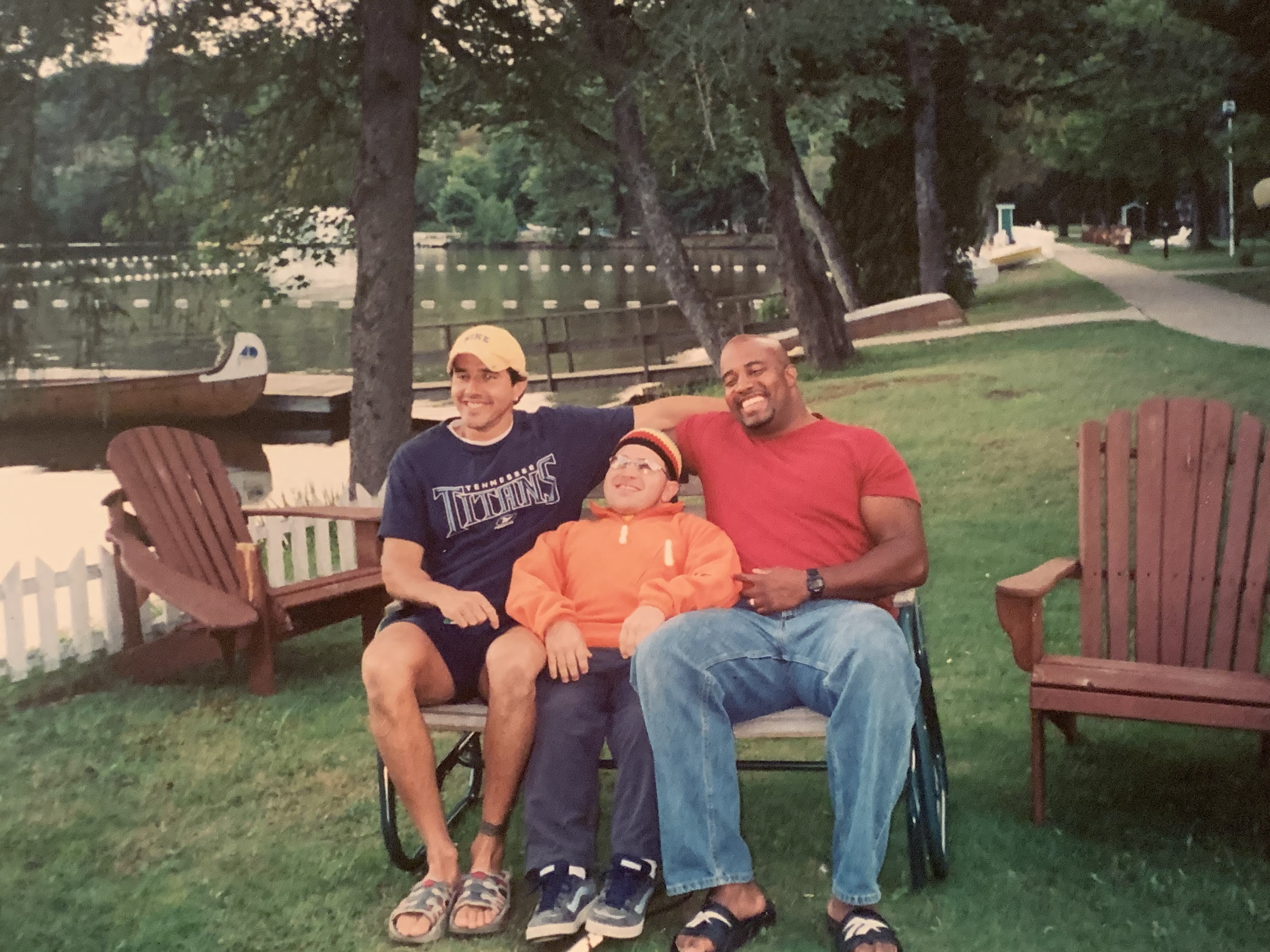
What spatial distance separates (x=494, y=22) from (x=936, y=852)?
8.21 metres

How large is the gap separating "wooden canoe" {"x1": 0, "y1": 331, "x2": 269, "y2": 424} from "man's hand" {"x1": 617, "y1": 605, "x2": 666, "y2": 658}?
53.3 feet

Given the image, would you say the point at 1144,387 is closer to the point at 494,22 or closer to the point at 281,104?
the point at 494,22

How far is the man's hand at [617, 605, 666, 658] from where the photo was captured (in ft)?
10.8

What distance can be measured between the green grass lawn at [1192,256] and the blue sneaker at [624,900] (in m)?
27.8

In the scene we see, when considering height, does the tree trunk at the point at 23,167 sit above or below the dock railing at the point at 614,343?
above

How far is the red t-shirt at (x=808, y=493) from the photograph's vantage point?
3.54 meters

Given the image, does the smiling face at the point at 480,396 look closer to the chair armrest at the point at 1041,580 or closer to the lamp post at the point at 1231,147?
the chair armrest at the point at 1041,580

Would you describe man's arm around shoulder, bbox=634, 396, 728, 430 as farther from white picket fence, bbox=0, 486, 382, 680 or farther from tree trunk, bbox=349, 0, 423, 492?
tree trunk, bbox=349, 0, 423, 492

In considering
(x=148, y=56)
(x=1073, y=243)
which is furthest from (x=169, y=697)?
(x=1073, y=243)

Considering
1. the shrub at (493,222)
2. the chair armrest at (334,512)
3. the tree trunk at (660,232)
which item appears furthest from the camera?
the shrub at (493,222)

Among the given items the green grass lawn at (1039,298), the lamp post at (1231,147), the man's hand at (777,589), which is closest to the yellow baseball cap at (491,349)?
the man's hand at (777,589)

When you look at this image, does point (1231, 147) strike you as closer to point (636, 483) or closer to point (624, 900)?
point (636, 483)

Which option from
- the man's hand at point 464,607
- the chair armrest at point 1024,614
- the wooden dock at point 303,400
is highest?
the man's hand at point 464,607

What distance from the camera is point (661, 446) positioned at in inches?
140
